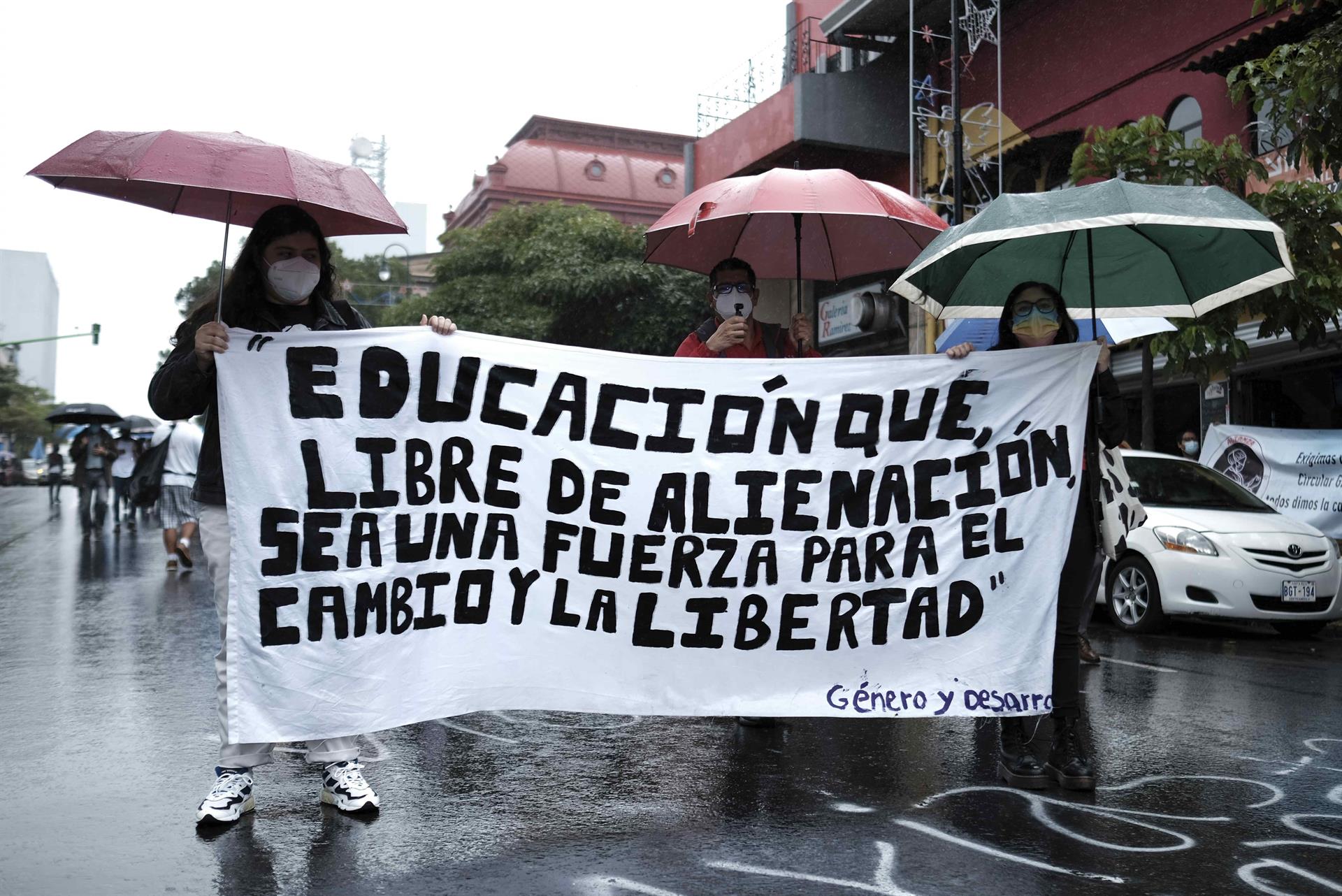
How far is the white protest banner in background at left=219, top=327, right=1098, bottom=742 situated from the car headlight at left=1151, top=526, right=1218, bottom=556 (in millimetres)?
5375

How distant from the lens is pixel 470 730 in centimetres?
559

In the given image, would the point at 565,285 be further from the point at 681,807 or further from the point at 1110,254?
the point at 681,807

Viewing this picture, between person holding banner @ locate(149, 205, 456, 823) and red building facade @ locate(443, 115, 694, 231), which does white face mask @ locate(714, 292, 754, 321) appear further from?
red building facade @ locate(443, 115, 694, 231)

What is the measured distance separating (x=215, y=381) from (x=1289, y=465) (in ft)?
35.5

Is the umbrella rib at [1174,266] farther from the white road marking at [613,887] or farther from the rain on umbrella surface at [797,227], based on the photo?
the white road marking at [613,887]

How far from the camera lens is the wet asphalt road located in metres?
3.57

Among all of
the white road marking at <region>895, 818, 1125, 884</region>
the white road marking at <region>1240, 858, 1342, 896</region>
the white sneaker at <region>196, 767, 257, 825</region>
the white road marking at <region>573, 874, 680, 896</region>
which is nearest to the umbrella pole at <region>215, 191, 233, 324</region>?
the white sneaker at <region>196, 767, 257, 825</region>

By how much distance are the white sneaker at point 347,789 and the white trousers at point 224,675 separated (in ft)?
0.12

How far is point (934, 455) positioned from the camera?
4.92m

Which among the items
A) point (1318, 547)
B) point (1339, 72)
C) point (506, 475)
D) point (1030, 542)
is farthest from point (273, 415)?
point (1318, 547)

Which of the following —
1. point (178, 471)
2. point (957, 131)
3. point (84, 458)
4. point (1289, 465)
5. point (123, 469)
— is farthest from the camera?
point (84, 458)

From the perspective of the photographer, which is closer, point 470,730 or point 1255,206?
point 470,730

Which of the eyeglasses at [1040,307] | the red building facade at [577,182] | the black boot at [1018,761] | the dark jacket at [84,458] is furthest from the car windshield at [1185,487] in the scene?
the red building facade at [577,182]

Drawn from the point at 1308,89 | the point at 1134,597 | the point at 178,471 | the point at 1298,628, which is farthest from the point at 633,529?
the point at 178,471
